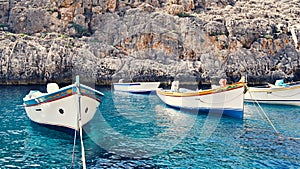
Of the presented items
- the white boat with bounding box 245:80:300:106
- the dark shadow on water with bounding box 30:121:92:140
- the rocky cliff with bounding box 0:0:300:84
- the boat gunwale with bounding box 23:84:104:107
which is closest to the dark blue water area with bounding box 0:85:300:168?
the dark shadow on water with bounding box 30:121:92:140

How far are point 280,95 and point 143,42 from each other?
106 ft

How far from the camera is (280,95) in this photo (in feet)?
95.1

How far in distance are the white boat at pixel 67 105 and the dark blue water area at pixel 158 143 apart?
0.76 metres

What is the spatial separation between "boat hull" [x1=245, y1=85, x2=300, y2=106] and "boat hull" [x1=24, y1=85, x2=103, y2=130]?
1820cm

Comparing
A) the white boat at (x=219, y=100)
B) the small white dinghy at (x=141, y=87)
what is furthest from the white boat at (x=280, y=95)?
the small white dinghy at (x=141, y=87)

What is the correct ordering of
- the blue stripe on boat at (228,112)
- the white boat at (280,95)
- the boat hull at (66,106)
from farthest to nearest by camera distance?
the white boat at (280,95) → the blue stripe on boat at (228,112) → the boat hull at (66,106)

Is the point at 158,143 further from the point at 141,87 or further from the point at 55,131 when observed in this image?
the point at 141,87

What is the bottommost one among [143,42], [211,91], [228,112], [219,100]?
[228,112]

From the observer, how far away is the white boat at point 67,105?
14.4m

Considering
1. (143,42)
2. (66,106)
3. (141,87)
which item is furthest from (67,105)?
(143,42)

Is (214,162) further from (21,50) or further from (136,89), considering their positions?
(21,50)

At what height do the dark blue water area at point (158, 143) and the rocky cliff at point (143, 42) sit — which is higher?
the rocky cliff at point (143, 42)

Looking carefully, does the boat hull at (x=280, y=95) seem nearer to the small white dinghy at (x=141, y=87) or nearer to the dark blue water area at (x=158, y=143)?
the dark blue water area at (x=158, y=143)

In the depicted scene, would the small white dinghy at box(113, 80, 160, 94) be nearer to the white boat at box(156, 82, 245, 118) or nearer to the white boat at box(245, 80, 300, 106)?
the white boat at box(245, 80, 300, 106)
